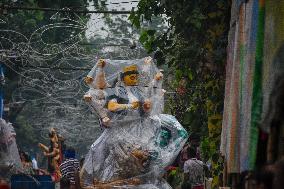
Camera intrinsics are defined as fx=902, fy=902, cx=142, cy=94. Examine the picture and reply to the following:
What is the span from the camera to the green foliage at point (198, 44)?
34.7ft

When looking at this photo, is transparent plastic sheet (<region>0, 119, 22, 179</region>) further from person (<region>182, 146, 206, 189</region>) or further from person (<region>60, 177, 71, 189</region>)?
person (<region>182, 146, 206, 189</region>)

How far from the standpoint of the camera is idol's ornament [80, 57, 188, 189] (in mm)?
13125

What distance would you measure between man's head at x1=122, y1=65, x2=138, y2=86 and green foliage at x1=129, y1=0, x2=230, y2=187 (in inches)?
64.1

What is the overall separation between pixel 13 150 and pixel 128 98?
15.2 ft

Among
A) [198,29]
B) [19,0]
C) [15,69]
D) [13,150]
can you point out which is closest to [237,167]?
[198,29]

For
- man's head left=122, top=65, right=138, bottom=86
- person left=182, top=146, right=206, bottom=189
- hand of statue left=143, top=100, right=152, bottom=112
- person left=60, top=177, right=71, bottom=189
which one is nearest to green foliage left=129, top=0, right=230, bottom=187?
hand of statue left=143, top=100, right=152, bottom=112

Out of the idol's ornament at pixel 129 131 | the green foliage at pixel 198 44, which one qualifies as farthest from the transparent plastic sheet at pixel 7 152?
the green foliage at pixel 198 44

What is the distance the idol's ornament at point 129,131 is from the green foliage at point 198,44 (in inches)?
54.0

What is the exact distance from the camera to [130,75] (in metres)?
13.6

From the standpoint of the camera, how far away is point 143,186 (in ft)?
43.3

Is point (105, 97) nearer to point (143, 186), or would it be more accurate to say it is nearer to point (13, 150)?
point (143, 186)

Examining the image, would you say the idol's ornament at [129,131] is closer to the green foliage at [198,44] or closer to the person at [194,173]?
the person at [194,173]

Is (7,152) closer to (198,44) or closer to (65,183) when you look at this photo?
(65,183)

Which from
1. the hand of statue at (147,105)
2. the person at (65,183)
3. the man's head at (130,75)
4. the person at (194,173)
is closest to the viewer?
the hand of statue at (147,105)
